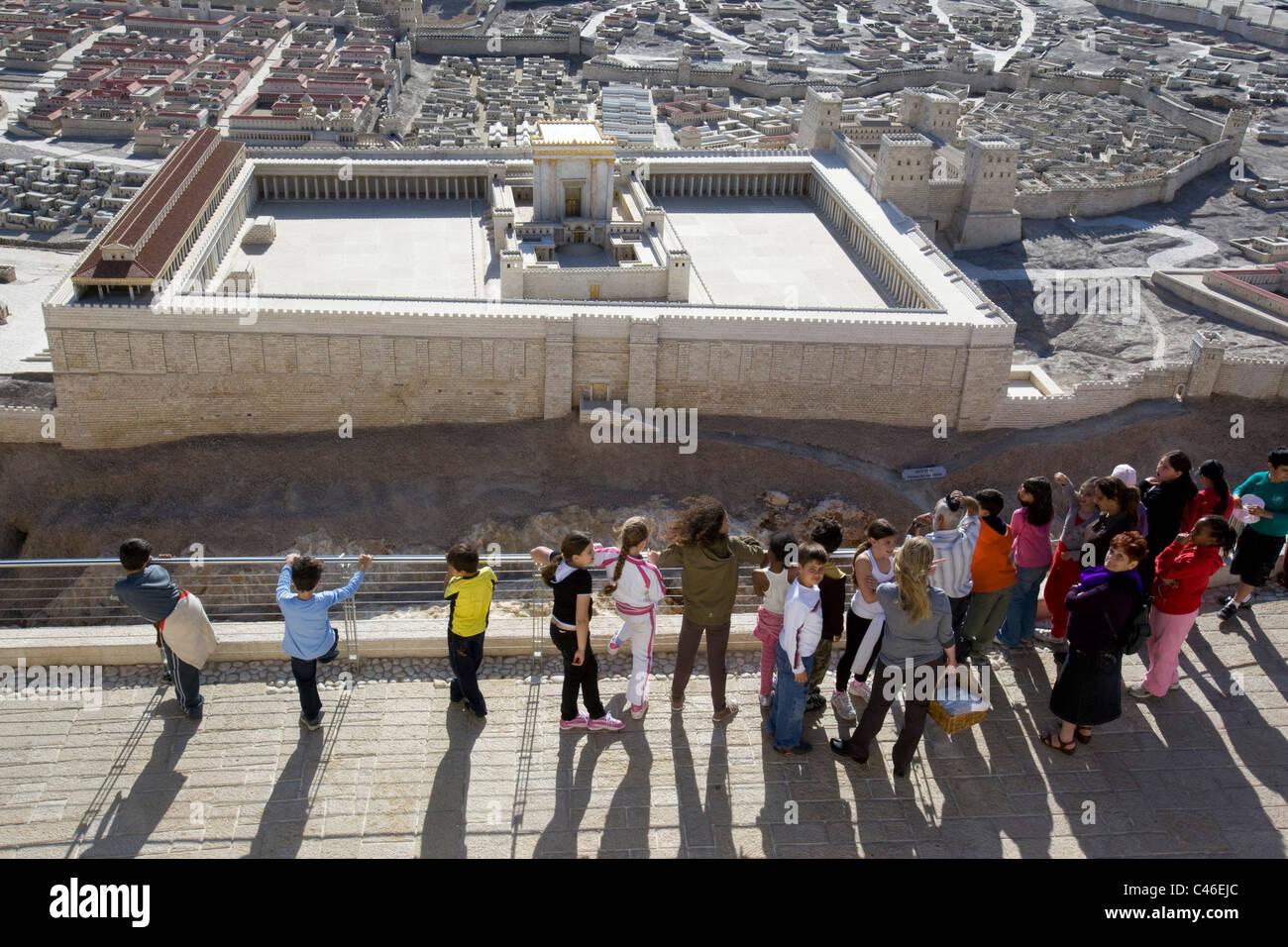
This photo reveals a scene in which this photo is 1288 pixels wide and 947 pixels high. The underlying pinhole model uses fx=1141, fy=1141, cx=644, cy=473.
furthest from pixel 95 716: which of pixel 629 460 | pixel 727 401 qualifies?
pixel 727 401

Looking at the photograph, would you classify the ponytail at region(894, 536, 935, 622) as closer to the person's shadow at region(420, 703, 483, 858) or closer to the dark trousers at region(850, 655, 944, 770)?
the dark trousers at region(850, 655, 944, 770)

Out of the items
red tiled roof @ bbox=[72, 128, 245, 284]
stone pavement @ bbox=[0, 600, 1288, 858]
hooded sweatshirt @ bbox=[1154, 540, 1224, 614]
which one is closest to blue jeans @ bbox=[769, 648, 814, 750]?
stone pavement @ bbox=[0, 600, 1288, 858]

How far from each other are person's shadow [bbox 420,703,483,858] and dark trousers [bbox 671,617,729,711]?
6.63 feet

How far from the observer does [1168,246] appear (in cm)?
4744

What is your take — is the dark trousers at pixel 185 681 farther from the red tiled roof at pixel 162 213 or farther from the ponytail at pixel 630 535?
the red tiled roof at pixel 162 213

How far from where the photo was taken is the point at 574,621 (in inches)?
422

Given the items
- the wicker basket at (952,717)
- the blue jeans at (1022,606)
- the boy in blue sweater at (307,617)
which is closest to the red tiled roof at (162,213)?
the boy in blue sweater at (307,617)

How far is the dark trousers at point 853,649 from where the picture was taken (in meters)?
11.2

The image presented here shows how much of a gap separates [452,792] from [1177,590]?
294 inches

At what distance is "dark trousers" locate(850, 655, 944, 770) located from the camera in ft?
34.1

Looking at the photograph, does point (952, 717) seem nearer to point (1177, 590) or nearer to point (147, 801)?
point (1177, 590)

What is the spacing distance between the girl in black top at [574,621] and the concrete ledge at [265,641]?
1271 millimetres

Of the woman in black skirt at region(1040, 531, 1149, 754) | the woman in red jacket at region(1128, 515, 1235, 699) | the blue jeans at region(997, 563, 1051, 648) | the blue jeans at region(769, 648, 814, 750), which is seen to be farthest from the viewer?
the blue jeans at region(997, 563, 1051, 648)
